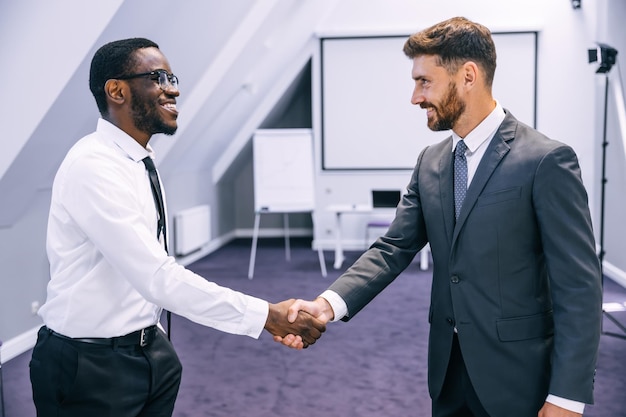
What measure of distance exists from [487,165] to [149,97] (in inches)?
36.2

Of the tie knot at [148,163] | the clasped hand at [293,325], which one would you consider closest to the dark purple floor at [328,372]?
the clasped hand at [293,325]

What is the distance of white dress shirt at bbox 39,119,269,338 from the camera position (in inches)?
59.1

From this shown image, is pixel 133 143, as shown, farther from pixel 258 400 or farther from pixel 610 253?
pixel 610 253

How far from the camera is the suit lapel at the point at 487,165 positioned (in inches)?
57.7

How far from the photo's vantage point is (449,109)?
1566mm

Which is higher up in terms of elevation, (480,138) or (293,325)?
(480,138)

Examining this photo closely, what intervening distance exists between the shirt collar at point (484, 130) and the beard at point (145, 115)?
85cm

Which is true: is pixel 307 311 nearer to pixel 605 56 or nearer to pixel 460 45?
pixel 460 45

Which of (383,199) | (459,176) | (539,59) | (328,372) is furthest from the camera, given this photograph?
(539,59)

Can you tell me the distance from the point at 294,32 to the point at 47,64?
4.35 metres

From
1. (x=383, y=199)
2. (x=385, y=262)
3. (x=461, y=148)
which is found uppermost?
(x=461, y=148)

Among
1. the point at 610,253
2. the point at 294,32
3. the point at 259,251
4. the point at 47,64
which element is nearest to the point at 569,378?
the point at 47,64

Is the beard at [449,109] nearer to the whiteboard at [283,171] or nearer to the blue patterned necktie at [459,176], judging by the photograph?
the blue patterned necktie at [459,176]

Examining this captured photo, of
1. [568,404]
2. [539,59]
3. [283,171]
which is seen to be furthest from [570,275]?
[539,59]
